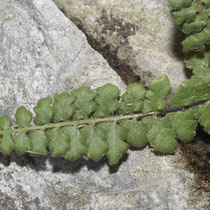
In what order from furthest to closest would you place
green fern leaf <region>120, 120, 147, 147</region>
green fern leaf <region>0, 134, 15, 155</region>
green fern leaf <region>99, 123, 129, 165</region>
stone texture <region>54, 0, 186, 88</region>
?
stone texture <region>54, 0, 186, 88</region>, green fern leaf <region>120, 120, 147, 147</region>, green fern leaf <region>99, 123, 129, 165</region>, green fern leaf <region>0, 134, 15, 155</region>

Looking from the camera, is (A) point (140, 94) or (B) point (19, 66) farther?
(B) point (19, 66)

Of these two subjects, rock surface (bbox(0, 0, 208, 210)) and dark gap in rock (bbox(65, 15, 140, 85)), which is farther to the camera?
dark gap in rock (bbox(65, 15, 140, 85))

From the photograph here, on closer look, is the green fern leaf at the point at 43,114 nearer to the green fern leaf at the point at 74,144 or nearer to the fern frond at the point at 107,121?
the fern frond at the point at 107,121

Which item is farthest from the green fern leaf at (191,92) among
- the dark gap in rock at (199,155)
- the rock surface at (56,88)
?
the rock surface at (56,88)

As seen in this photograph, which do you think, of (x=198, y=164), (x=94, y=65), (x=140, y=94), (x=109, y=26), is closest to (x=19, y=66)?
(x=94, y=65)

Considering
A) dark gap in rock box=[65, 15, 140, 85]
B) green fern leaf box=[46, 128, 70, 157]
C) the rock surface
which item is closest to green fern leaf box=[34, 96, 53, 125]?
green fern leaf box=[46, 128, 70, 157]

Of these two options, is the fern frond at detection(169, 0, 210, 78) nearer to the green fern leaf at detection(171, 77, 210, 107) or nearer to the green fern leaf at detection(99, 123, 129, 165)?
the green fern leaf at detection(171, 77, 210, 107)

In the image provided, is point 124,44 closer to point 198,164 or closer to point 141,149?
point 141,149
